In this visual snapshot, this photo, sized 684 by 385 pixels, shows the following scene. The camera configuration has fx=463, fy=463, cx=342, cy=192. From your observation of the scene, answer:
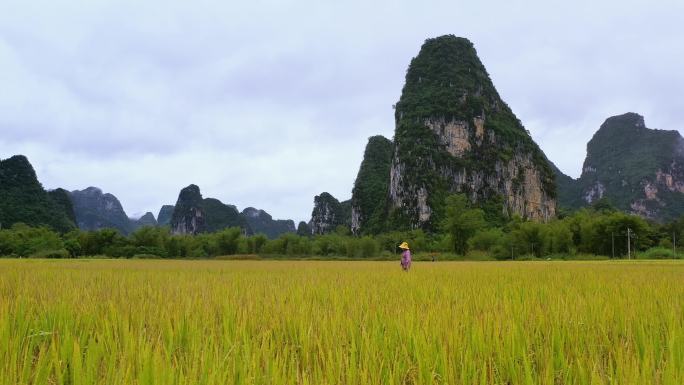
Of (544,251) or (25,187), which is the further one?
(25,187)

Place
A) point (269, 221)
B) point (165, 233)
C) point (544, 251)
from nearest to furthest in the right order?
point (544, 251) → point (165, 233) → point (269, 221)

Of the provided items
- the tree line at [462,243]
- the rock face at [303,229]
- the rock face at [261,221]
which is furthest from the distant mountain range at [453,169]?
the rock face at [261,221]

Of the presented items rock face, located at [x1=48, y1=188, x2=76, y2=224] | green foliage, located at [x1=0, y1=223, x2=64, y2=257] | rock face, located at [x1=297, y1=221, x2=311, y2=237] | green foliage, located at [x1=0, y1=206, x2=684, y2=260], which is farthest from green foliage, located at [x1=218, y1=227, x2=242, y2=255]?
rock face, located at [x1=297, y1=221, x2=311, y2=237]

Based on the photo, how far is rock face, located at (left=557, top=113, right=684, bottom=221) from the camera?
4611 inches

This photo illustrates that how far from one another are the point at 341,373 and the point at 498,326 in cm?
108

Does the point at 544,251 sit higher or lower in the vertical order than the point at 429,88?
lower

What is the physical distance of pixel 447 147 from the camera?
311 feet

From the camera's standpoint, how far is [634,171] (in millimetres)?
124625

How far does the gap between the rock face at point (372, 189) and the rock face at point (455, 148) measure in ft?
24.3

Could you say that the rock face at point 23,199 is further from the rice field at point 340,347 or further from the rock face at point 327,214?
the rice field at point 340,347

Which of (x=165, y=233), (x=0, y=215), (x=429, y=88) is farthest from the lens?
(x=429, y=88)

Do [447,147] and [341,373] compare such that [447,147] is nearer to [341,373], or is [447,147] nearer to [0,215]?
[0,215]

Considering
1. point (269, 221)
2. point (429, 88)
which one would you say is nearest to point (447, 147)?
point (429, 88)

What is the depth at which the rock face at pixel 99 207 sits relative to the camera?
173 metres
